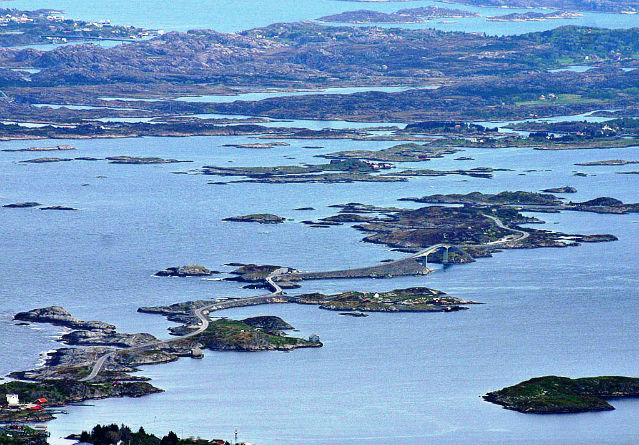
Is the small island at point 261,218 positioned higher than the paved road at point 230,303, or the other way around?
the small island at point 261,218

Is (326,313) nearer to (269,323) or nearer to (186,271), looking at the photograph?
(269,323)

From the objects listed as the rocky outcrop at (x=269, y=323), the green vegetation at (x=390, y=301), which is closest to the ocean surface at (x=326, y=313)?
the green vegetation at (x=390, y=301)

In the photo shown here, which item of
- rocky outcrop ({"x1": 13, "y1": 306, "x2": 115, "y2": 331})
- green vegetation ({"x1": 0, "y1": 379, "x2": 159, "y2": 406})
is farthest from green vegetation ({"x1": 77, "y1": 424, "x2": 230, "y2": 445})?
rocky outcrop ({"x1": 13, "y1": 306, "x2": 115, "y2": 331})

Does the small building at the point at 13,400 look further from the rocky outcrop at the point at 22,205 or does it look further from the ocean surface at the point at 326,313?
the rocky outcrop at the point at 22,205

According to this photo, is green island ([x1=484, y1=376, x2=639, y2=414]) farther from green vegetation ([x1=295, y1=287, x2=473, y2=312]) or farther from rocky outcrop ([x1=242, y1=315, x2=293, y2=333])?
green vegetation ([x1=295, y1=287, x2=473, y2=312])

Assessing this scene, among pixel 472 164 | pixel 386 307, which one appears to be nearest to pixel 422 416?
pixel 386 307

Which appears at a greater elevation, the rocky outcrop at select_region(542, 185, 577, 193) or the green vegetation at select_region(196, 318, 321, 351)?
the rocky outcrop at select_region(542, 185, 577, 193)

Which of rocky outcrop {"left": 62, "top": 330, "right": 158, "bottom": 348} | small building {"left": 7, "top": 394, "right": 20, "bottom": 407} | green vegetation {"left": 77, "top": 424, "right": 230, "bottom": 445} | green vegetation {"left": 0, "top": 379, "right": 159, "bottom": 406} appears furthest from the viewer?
rocky outcrop {"left": 62, "top": 330, "right": 158, "bottom": 348}
